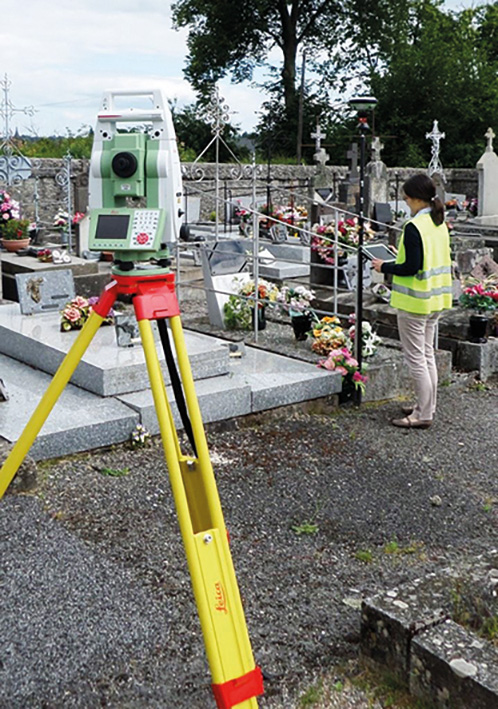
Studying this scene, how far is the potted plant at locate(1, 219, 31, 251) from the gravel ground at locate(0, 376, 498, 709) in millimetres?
5960

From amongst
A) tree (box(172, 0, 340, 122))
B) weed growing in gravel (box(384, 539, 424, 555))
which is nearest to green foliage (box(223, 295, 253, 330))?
weed growing in gravel (box(384, 539, 424, 555))

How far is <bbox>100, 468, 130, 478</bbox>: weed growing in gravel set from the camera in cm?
489

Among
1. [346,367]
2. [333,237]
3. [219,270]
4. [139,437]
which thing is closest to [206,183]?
[333,237]

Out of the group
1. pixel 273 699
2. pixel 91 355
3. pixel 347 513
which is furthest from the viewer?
→ pixel 91 355

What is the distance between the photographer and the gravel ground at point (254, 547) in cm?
306

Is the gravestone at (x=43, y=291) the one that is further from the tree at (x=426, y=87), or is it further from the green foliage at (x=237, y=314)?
the tree at (x=426, y=87)

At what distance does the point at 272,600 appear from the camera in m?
3.58

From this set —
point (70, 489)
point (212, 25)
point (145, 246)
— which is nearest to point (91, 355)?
point (70, 489)

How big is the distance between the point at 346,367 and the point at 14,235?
6.07m

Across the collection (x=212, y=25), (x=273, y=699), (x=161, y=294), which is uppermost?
(x=212, y=25)

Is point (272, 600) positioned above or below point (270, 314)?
below

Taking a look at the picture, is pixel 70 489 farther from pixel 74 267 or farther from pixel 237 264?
pixel 74 267

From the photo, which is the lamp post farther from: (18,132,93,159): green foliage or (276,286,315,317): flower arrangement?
(18,132,93,159): green foliage

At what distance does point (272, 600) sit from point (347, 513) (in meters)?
1.04
